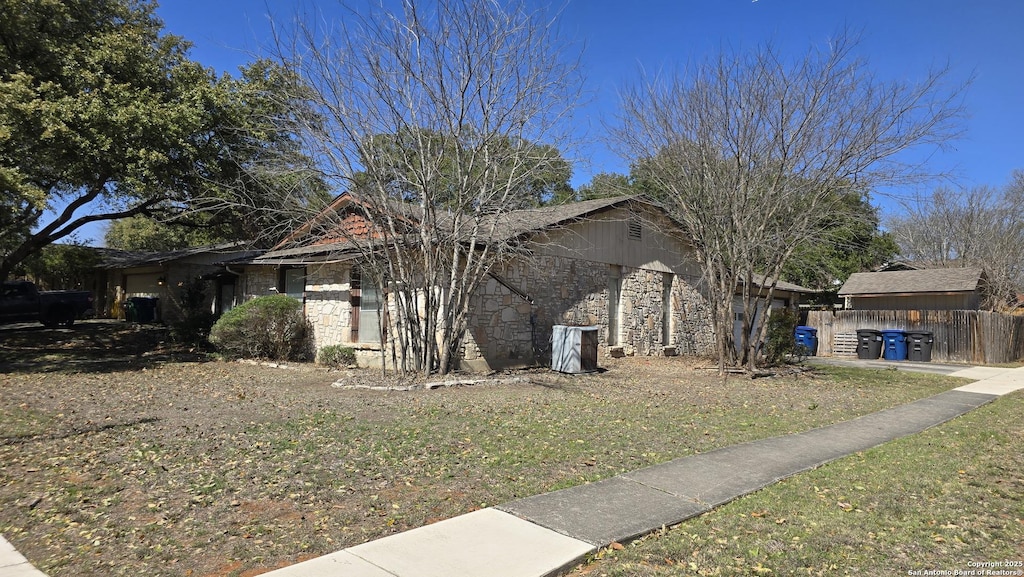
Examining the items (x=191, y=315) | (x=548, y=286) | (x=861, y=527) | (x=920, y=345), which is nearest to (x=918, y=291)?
(x=920, y=345)

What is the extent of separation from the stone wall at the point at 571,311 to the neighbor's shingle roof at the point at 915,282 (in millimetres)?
11856

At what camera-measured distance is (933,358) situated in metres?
21.8

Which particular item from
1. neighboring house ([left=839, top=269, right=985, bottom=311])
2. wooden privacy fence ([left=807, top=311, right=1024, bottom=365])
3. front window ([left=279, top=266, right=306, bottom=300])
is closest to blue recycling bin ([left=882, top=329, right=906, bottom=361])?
wooden privacy fence ([left=807, top=311, right=1024, bottom=365])

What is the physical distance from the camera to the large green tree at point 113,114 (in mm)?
12898

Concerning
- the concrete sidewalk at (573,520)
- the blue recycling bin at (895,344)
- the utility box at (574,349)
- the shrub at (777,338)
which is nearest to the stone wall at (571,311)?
the utility box at (574,349)

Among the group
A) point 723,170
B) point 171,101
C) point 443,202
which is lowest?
point 443,202

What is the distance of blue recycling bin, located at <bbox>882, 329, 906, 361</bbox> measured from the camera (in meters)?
21.9

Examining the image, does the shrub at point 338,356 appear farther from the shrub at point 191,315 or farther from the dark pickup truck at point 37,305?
the dark pickup truck at point 37,305

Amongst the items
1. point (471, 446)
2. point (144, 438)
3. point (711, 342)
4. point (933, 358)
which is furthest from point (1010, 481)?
point (933, 358)

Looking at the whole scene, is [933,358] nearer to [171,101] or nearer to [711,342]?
[711,342]

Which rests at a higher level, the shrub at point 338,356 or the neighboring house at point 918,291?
the neighboring house at point 918,291

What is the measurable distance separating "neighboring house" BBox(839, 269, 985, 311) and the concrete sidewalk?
23625 mm

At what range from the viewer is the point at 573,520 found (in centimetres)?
468

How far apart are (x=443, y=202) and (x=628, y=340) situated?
8.00 metres
